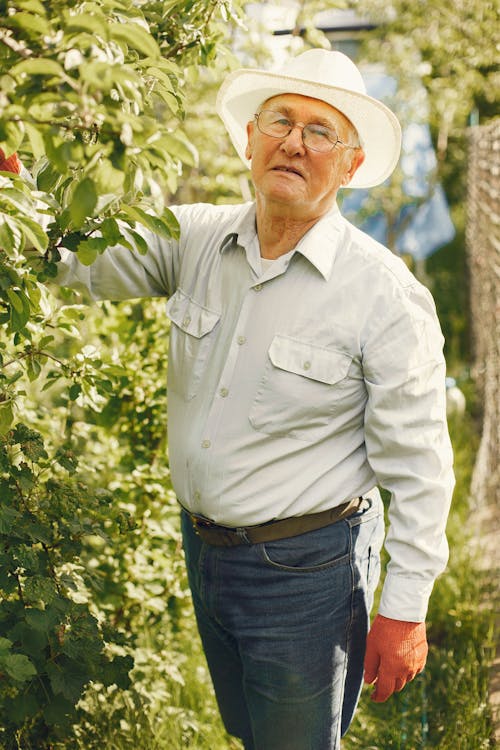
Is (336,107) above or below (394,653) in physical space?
above

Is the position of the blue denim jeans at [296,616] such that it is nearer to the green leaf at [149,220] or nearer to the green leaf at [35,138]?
the green leaf at [149,220]

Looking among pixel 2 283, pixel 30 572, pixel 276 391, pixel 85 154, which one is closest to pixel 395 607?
pixel 276 391

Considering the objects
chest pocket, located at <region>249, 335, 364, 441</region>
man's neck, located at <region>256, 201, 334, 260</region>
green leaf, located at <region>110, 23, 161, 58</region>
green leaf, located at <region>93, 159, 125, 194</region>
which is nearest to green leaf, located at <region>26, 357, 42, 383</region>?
chest pocket, located at <region>249, 335, 364, 441</region>

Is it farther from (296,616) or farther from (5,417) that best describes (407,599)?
(5,417)

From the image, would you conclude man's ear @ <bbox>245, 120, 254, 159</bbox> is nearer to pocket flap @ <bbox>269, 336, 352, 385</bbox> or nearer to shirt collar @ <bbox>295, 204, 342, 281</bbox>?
shirt collar @ <bbox>295, 204, 342, 281</bbox>

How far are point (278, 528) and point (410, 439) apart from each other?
410 mm

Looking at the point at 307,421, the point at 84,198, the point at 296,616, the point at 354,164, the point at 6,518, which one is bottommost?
the point at 296,616

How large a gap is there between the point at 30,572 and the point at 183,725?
3.37ft

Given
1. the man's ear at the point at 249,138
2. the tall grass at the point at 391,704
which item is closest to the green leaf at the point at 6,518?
the tall grass at the point at 391,704

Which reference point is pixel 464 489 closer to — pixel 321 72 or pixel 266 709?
pixel 266 709

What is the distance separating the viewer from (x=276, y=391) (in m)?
2.25

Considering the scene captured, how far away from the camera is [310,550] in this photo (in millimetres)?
2281

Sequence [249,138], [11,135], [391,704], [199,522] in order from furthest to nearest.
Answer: [391,704], [249,138], [199,522], [11,135]

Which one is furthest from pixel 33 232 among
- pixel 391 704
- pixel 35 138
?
pixel 391 704
